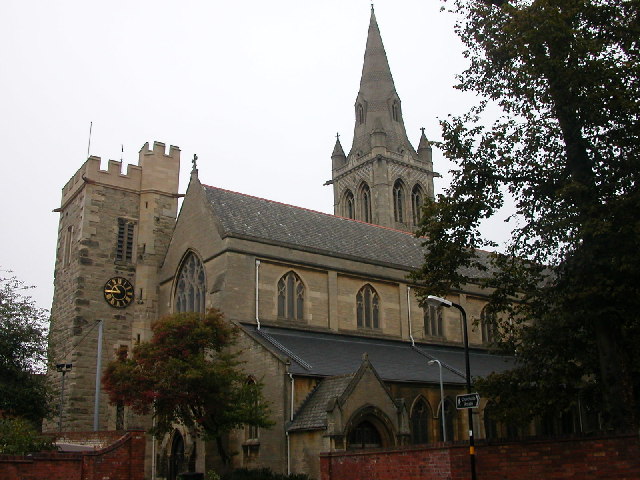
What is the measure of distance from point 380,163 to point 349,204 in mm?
→ 6459

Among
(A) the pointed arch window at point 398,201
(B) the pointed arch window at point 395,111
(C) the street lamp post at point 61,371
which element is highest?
(B) the pointed arch window at point 395,111

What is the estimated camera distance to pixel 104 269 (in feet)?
127

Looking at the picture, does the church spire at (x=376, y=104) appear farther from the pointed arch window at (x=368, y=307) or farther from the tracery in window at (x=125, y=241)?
the tracery in window at (x=125, y=241)

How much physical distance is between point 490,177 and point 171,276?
22726 mm

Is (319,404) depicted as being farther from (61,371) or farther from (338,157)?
Result: (338,157)

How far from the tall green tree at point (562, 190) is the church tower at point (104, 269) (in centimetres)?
2268

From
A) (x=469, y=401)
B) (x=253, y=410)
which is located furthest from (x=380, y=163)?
(x=469, y=401)

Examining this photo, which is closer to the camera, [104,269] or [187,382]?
[187,382]

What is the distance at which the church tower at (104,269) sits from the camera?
119 feet

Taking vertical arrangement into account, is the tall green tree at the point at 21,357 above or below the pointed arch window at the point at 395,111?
below

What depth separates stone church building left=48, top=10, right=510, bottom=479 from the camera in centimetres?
2738

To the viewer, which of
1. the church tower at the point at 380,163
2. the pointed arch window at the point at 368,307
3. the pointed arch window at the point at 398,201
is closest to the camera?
the pointed arch window at the point at 368,307

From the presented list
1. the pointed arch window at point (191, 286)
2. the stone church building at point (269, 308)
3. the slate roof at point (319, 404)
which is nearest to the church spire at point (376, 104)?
the stone church building at point (269, 308)

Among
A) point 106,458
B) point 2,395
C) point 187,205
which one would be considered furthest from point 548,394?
point 187,205
